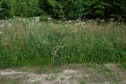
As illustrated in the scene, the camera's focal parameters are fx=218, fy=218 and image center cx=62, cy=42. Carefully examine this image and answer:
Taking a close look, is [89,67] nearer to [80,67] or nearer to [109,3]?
[80,67]

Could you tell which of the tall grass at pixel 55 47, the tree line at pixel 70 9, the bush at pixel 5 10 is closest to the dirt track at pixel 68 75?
the tall grass at pixel 55 47

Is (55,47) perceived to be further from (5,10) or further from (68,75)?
(5,10)

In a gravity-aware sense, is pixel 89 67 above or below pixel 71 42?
below

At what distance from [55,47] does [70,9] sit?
5797 millimetres

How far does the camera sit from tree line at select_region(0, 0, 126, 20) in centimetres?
864

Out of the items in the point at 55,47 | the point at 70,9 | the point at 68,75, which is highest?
the point at 70,9

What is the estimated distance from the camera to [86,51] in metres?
5.01

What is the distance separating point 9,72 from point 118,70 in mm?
2235

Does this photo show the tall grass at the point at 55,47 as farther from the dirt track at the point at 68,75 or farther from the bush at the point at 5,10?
the bush at the point at 5,10

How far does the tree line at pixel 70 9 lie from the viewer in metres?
8.64

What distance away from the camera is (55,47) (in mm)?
4957

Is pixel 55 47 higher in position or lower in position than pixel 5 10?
lower

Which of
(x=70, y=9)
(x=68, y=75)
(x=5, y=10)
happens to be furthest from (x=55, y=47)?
(x=5, y=10)

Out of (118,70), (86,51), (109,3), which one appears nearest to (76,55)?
(86,51)
